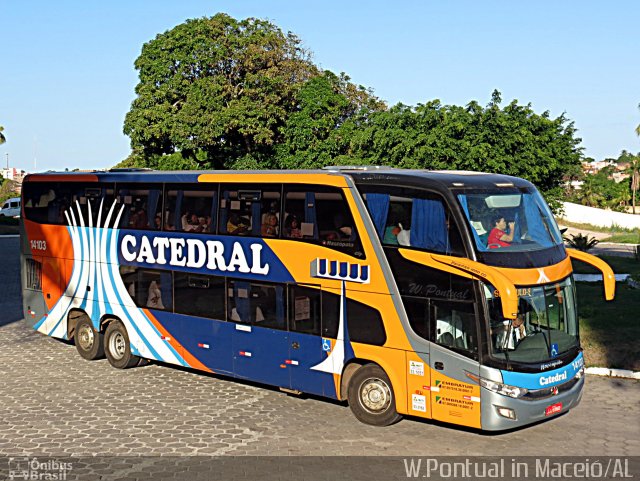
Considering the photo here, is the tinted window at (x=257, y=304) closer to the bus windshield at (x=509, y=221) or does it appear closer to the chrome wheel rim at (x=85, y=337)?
the bus windshield at (x=509, y=221)

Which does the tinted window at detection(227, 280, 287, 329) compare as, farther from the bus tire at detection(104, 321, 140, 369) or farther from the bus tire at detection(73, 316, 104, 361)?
the bus tire at detection(73, 316, 104, 361)

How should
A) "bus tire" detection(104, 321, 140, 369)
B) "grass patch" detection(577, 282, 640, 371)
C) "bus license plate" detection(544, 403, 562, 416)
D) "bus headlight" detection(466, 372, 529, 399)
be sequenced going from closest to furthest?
"bus headlight" detection(466, 372, 529, 399), "bus license plate" detection(544, 403, 562, 416), "grass patch" detection(577, 282, 640, 371), "bus tire" detection(104, 321, 140, 369)

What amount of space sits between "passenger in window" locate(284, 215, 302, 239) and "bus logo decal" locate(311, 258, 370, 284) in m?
0.62

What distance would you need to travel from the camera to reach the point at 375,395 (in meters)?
12.9

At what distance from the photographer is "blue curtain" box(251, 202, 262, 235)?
1444cm

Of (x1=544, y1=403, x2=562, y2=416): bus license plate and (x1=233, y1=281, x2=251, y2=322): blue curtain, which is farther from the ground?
(x1=233, y1=281, x2=251, y2=322): blue curtain

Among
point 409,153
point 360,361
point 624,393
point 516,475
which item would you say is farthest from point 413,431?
point 409,153

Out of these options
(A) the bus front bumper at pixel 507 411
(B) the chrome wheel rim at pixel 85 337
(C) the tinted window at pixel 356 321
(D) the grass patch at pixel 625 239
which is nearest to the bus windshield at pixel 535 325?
(A) the bus front bumper at pixel 507 411

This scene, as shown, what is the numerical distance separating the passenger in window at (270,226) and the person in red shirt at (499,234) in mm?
3943

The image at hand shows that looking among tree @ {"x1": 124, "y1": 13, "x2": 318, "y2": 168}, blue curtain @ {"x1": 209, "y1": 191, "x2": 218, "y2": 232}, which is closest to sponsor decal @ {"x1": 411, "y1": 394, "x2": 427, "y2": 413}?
blue curtain @ {"x1": 209, "y1": 191, "x2": 218, "y2": 232}

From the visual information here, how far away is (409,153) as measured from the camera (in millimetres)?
34531

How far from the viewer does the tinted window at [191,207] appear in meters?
15.2

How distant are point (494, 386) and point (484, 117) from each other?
24.2 metres

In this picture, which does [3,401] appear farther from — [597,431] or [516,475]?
[597,431]
